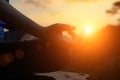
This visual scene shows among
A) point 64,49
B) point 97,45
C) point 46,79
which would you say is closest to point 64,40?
point 64,49

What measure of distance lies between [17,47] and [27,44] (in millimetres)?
49

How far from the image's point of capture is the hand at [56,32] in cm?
135

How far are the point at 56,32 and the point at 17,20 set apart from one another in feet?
→ 0.58

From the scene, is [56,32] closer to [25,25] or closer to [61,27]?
[61,27]

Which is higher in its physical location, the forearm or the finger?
the forearm

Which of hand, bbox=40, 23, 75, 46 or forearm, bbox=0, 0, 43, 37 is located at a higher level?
forearm, bbox=0, 0, 43, 37

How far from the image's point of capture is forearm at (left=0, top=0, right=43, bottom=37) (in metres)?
1.38

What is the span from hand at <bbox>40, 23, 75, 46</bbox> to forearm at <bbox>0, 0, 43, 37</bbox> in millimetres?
44

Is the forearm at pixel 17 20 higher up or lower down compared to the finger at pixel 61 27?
higher up

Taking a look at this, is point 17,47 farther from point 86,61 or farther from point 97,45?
point 97,45

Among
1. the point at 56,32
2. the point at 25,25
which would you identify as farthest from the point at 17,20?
Result: the point at 56,32

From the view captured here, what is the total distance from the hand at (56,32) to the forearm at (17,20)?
0.04m

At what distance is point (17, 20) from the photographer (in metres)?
1.39

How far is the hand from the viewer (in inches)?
53.1
